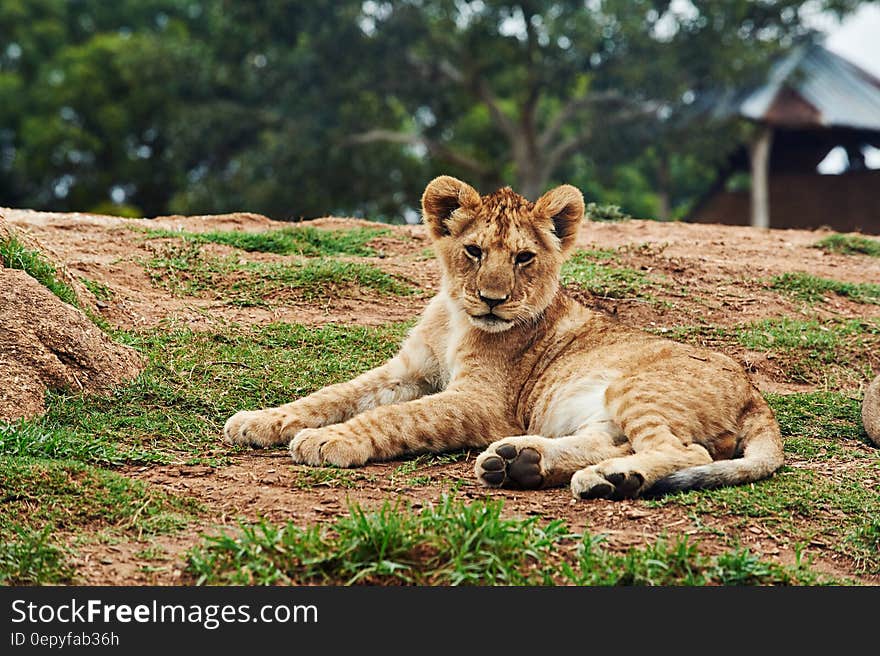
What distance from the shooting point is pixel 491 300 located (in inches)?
219

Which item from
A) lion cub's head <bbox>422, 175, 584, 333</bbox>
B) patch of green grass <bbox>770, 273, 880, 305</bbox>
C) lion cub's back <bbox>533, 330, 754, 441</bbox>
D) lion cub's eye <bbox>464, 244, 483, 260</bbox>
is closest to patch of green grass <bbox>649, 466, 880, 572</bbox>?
lion cub's back <bbox>533, 330, 754, 441</bbox>

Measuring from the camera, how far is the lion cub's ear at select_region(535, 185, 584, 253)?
5887 mm

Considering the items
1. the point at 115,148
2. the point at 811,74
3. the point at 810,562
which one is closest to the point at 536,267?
the point at 810,562

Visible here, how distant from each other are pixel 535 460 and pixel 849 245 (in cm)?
755

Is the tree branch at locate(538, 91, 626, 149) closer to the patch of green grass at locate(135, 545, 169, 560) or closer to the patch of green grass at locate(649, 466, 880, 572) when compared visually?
the patch of green grass at locate(649, 466, 880, 572)

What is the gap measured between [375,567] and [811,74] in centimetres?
2363

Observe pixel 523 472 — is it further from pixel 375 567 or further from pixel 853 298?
pixel 853 298

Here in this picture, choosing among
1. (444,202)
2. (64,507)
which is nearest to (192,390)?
(444,202)

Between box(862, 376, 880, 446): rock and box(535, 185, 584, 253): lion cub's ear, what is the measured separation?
1939 mm

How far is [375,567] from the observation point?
12.2ft

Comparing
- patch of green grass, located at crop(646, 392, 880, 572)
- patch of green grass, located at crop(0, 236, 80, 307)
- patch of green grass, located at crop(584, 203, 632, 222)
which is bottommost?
patch of green grass, located at crop(646, 392, 880, 572)

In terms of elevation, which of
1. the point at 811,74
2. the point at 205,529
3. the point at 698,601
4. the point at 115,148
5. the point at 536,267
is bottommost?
the point at 698,601

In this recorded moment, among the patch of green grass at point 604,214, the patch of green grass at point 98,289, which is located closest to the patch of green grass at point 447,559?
the patch of green grass at point 98,289

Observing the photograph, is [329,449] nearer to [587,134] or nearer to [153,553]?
[153,553]
